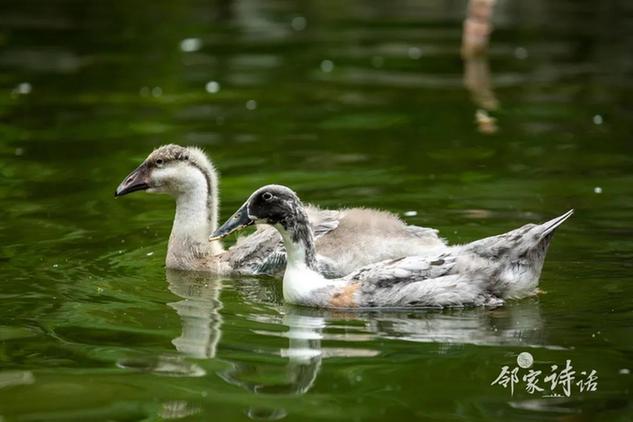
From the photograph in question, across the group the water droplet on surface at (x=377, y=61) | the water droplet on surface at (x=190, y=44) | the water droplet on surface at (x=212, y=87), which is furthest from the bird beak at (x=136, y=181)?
the water droplet on surface at (x=190, y=44)

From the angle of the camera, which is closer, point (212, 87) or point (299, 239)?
point (299, 239)

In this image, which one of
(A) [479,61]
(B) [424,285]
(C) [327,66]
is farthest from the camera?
(A) [479,61]

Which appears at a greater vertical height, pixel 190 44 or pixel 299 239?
pixel 190 44

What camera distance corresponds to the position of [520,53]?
70.4 ft

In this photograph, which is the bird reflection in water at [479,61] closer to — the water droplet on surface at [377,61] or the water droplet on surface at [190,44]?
the water droplet on surface at [377,61]

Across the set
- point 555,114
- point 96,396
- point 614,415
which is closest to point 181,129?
point 555,114

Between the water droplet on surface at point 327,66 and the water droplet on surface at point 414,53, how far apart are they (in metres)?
1.36

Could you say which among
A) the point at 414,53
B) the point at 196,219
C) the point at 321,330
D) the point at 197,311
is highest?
the point at 414,53

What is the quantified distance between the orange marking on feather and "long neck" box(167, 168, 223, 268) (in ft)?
6.39

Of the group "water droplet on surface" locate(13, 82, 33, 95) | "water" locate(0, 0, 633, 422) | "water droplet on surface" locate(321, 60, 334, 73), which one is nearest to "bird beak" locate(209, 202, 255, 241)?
"water" locate(0, 0, 633, 422)

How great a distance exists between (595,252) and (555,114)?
20.4ft

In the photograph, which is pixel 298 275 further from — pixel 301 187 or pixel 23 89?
pixel 23 89

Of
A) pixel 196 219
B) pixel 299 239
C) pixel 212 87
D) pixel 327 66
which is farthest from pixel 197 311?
pixel 327 66

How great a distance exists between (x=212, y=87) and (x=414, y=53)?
13.0 ft
